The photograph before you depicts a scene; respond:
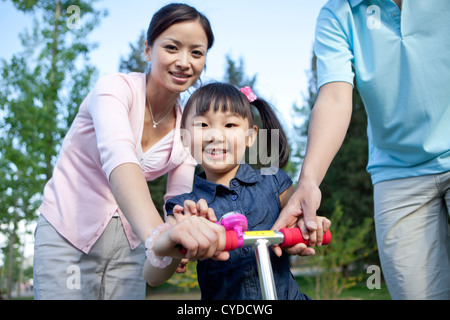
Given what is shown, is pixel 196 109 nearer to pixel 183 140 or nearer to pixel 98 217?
pixel 183 140

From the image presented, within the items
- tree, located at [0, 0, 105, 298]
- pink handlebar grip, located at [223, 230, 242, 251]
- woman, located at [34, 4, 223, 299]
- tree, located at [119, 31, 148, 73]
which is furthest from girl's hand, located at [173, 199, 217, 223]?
tree, located at [119, 31, 148, 73]

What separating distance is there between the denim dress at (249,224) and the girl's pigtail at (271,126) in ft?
0.86

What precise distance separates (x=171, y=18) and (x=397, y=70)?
1294 millimetres

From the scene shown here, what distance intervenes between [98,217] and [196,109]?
91 cm

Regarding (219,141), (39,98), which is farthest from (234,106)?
(39,98)

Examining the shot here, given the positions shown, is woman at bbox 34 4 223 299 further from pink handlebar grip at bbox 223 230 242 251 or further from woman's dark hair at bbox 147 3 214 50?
pink handlebar grip at bbox 223 230 242 251

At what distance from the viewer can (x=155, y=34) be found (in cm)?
257

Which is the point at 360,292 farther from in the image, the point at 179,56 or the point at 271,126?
the point at 179,56

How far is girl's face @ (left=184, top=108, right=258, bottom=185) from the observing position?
2.21 metres

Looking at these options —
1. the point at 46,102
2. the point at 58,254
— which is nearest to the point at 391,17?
the point at 58,254

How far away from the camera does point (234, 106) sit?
7.59ft

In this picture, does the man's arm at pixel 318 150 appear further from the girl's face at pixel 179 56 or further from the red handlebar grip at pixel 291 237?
the girl's face at pixel 179 56

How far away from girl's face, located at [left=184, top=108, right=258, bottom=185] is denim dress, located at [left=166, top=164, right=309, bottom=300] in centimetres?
8

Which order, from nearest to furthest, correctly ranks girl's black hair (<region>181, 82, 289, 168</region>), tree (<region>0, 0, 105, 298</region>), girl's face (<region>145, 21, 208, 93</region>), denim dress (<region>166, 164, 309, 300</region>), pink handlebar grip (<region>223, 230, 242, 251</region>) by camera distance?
pink handlebar grip (<region>223, 230, 242, 251</region>) < denim dress (<region>166, 164, 309, 300</region>) < girl's black hair (<region>181, 82, 289, 168</region>) < girl's face (<region>145, 21, 208, 93</region>) < tree (<region>0, 0, 105, 298</region>)
